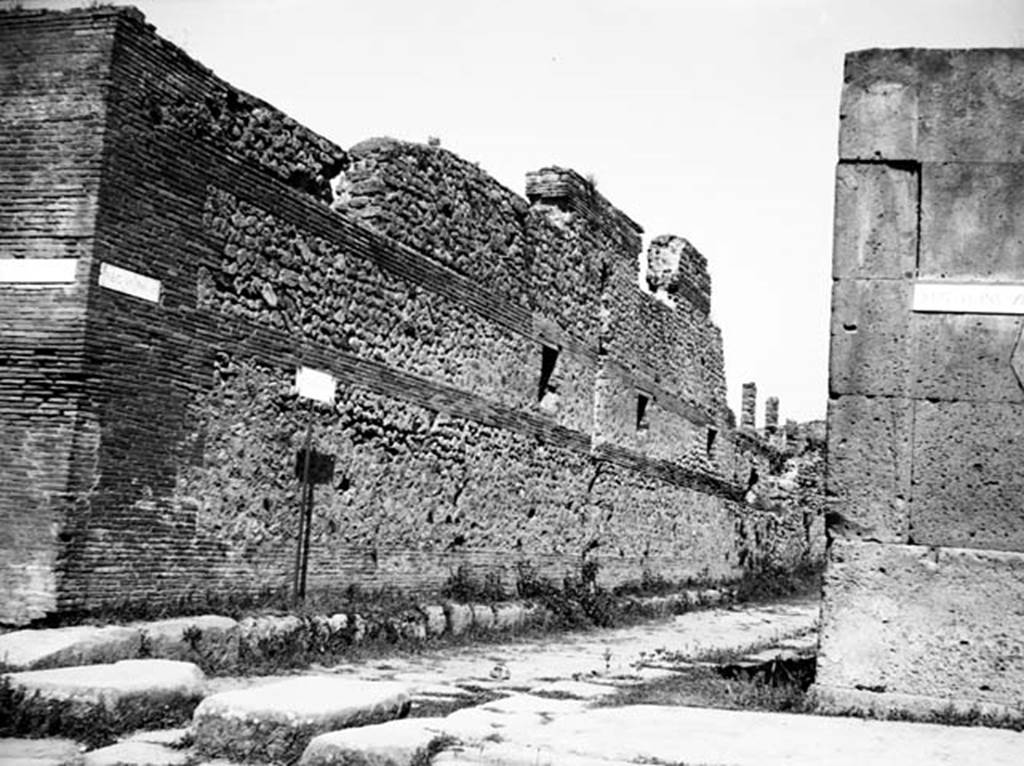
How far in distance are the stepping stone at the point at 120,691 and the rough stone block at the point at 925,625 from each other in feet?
11.1

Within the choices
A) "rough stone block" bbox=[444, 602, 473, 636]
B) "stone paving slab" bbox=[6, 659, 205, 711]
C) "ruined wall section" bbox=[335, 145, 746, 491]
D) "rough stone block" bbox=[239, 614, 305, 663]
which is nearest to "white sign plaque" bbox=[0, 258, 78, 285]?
"rough stone block" bbox=[239, 614, 305, 663]

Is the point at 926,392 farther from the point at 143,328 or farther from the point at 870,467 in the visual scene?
the point at 143,328

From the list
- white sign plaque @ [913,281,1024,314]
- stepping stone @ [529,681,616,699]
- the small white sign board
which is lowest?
stepping stone @ [529,681,616,699]

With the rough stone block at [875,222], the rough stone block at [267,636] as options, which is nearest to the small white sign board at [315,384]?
the rough stone block at [267,636]

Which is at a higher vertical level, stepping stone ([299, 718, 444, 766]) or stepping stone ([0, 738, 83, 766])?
stepping stone ([299, 718, 444, 766])

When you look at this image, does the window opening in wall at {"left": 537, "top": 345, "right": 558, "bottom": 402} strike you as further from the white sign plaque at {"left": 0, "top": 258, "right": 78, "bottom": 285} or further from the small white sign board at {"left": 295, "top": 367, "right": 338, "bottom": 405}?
the white sign plaque at {"left": 0, "top": 258, "right": 78, "bottom": 285}

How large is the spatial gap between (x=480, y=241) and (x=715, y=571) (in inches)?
367

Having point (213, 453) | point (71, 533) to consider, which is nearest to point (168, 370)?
point (213, 453)

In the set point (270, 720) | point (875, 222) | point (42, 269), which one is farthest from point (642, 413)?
point (270, 720)

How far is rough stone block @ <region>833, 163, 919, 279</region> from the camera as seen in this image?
678 centimetres

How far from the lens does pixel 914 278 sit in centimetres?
673

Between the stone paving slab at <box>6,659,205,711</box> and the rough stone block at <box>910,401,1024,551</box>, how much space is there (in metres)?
3.96

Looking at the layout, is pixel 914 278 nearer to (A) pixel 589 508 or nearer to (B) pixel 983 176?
(B) pixel 983 176

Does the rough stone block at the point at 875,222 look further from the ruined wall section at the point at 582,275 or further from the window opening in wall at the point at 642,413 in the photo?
the window opening in wall at the point at 642,413
